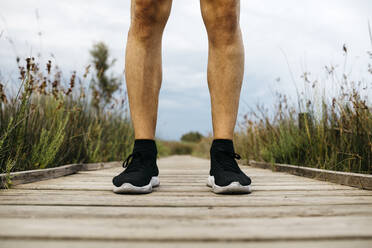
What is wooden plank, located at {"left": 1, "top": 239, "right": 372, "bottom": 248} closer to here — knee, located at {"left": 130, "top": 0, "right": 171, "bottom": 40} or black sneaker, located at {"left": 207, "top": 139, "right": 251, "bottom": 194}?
black sneaker, located at {"left": 207, "top": 139, "right": 251, "bottom": 194}

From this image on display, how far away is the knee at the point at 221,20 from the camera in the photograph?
1.42m

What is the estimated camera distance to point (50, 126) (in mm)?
2434

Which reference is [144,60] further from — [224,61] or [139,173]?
[139,173]

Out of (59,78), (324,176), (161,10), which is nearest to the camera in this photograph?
(161,10)

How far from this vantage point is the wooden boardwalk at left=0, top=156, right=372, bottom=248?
68 cm

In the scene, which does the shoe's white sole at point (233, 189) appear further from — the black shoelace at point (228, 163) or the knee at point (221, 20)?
the knee at point (221, 20)

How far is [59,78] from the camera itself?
121 inches

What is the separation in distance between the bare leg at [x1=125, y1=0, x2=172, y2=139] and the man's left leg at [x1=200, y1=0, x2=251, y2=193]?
246 mm

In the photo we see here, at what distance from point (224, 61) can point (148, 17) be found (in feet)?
1.40

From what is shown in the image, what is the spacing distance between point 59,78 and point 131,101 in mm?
1934

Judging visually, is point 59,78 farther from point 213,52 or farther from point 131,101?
point 213,52

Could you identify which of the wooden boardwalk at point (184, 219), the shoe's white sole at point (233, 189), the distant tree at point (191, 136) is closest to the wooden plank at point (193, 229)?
the wooden boardwalk at point (184, 219)


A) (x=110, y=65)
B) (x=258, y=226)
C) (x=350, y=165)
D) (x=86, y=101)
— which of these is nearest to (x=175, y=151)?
(x=110, y=65)

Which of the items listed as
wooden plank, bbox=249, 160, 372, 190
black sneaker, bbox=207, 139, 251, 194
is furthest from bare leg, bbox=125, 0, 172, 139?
wooden plank, bbox=249, 160, 372, 190
